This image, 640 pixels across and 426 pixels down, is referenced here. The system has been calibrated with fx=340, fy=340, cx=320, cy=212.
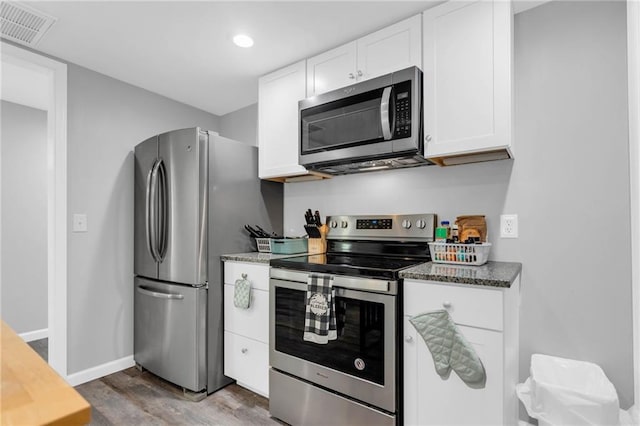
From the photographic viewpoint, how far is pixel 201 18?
201 cm

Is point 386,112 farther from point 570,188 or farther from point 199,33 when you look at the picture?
point 199,33

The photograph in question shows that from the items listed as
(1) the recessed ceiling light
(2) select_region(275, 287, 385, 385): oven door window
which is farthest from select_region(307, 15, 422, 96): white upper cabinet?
(2) select_region(275, 287, 385, 385): oven door window

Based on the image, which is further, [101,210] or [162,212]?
[101,210]

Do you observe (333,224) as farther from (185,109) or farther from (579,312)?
(185,109)

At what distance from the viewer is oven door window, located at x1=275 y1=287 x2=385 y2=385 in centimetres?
166

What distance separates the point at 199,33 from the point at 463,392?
246 centimetres

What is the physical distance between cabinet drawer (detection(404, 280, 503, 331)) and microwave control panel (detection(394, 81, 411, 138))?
859 millimetres

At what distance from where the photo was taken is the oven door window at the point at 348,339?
1658mm

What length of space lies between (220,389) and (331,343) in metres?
1.13

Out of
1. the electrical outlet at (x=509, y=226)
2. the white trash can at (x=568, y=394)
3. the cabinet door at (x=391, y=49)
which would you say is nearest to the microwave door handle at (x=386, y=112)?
the cabinet door at (x=391, y=49)

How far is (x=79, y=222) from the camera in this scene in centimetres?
255

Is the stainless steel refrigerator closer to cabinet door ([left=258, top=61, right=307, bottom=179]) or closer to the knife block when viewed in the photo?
cabinet door ([left=258, top=61, right=307, bottom=179])

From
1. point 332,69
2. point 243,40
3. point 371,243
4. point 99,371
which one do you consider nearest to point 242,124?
point 243,40

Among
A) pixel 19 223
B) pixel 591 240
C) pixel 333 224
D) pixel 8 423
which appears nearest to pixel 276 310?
pixel 333 224
